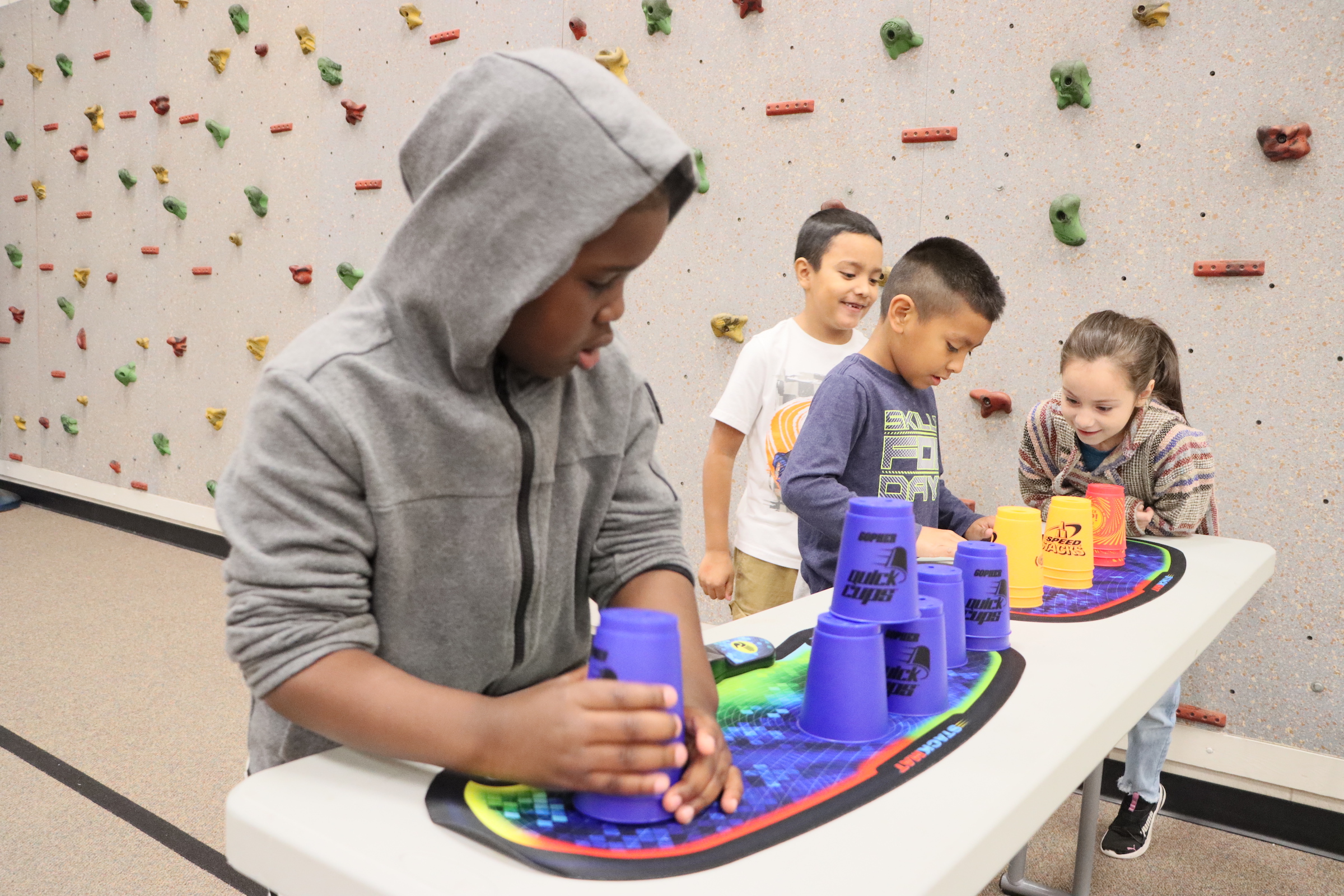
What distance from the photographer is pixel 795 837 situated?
25.2 inches

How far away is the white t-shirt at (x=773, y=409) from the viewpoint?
2227mm

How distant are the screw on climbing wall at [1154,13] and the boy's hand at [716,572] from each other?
157cm

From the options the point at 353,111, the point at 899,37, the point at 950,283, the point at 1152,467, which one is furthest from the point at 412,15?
the point at 1152,467

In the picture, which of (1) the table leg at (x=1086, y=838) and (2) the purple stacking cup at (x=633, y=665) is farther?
(1) the table leg at (x=1086, y=838)

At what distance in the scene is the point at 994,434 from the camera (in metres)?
2.45

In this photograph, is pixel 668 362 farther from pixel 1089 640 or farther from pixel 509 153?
pixel 509 153

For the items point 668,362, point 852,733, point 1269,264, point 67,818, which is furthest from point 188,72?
point 852,733

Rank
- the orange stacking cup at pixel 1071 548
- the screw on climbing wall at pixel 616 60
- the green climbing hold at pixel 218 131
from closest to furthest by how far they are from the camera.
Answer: the orange stacking cup at pixel 1071 548, the screw on climbing wall at pixel 616 60, the green climbing hold at pixel 218 131

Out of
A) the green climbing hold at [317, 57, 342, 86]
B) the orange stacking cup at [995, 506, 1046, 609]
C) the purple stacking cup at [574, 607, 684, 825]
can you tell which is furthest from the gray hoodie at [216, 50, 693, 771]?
the green climbing hold at [317, 57, 342, 86]

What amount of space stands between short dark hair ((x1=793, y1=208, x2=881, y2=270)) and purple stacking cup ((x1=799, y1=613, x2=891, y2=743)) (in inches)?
61.7

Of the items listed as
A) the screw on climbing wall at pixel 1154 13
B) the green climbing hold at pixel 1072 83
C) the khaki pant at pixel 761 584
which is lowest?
the khaki pant at pixel 761 584

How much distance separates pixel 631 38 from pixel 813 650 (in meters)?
2.68

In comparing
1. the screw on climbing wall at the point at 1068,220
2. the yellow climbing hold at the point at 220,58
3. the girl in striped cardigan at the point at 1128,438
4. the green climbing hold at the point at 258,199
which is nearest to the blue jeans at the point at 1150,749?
the girl in striped cardigan at the point at 1128,438

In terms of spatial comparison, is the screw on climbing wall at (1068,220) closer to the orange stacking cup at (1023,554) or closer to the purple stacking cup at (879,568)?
the orange stacking cup at (1023,554)
